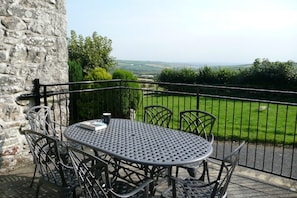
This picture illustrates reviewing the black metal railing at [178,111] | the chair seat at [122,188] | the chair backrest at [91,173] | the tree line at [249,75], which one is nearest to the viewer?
the chair backrest at [91,173]

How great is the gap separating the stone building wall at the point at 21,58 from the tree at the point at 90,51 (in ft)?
17.6

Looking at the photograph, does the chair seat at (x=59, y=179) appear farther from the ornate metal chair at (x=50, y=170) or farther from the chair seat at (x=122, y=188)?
the chair seat at (x=122, y=188)

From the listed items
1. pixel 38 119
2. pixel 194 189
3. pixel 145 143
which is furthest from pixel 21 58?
pixel 194 189

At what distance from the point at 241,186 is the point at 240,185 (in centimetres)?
2

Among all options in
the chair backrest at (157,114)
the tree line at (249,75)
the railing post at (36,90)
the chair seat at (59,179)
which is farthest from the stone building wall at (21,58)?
the tree line at (249,75)

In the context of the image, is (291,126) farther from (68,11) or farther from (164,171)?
(68,11)

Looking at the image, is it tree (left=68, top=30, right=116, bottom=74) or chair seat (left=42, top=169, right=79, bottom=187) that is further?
tree (left=68, top=30, right=116, bottom=74)

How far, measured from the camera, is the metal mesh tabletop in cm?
186

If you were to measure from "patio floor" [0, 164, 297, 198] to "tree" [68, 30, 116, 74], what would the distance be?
6.20m

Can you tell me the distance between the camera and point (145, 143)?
2.16 m

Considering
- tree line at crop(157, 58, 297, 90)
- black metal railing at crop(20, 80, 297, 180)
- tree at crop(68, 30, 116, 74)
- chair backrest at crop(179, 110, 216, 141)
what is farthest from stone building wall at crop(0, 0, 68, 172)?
tree line at crop(157, 58, 297, 90)

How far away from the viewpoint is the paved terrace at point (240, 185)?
104 inches

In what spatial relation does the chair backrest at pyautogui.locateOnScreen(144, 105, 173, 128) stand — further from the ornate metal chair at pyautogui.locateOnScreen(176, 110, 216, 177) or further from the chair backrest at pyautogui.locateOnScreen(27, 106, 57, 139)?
the chair backrest at pyautogui.locateOnScreen(27, 106, 57, 139)

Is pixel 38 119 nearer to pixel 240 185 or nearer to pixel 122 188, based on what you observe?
pixel 122 188
